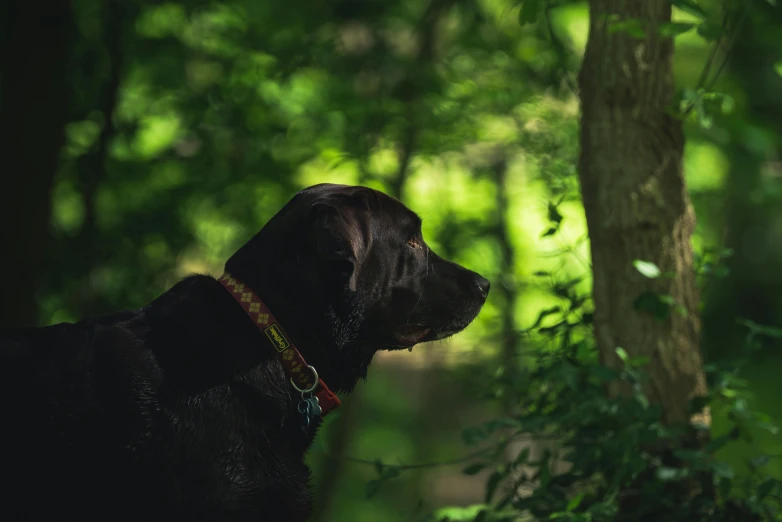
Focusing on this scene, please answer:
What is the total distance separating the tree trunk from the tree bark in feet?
13.3

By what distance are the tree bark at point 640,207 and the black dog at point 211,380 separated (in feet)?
3.39

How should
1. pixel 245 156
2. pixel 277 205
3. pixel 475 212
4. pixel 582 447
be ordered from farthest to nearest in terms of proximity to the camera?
pixel 475 212 < pixel 277 205 < pixel 245 156 < pixel 582 447

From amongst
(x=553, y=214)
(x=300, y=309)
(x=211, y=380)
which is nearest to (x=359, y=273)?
(x=300, y=309)

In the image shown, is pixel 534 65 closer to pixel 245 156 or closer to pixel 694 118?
pixel 245 156

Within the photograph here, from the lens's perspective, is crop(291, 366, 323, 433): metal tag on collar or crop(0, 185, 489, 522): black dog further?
crop(291, 366, 323, 433): metal tag on collar

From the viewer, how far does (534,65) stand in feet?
21.1

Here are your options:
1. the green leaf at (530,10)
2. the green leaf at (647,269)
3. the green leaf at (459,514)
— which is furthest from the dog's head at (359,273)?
the green leaf at (530,10)

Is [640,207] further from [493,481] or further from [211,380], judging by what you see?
[211,380]

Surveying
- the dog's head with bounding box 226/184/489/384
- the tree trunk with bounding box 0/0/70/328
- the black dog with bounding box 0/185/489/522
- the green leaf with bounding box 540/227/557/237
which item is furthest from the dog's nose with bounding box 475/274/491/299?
the tree trunk with bounding box 0/0/70/328

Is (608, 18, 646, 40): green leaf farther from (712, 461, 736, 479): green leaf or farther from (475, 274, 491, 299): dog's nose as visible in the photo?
(712, 461, 736, 479): green leaf

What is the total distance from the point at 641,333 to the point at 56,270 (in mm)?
4581

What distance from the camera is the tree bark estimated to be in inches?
143

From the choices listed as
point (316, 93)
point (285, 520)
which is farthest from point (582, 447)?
point (316, 93)

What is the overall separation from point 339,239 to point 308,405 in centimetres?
60
